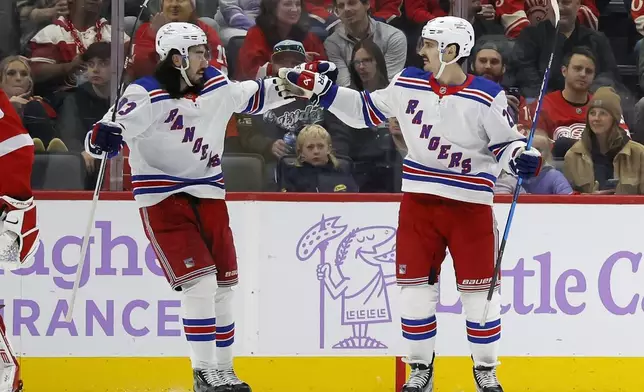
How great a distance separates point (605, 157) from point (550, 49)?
68 centimetres

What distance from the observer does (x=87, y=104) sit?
17.1ft

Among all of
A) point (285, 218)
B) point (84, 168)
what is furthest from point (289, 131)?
point (84, 168)

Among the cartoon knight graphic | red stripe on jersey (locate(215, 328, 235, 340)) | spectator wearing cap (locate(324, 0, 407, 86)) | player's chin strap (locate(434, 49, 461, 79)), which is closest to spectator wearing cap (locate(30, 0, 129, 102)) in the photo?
spectator wearing cap (locate(324, 0, 407, 86))

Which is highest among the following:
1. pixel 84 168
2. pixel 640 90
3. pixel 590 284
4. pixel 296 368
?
pixel 640 90

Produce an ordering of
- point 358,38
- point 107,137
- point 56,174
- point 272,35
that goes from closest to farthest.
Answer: point 107,137, point 56,174, point 272,35, point 358,38

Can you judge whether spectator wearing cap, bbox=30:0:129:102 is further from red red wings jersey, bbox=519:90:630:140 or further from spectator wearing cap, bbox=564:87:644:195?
spectator wearing cap, bbox=564:87:644:195

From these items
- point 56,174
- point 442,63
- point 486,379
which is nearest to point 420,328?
point 486,379

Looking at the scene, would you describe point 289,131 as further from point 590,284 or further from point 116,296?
point 590,284

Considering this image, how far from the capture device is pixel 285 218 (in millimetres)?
4887

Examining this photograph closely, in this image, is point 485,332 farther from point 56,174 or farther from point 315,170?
point 56,174

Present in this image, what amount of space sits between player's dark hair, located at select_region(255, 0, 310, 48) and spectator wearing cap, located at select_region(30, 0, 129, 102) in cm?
73

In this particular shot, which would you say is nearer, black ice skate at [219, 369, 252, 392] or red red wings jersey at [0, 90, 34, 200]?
red red wings jersey at [0, 90, 34, 200]

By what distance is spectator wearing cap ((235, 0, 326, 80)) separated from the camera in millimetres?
5465

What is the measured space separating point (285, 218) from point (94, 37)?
124 cm
